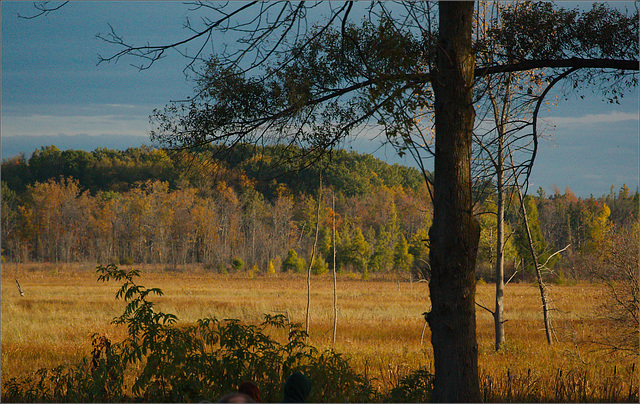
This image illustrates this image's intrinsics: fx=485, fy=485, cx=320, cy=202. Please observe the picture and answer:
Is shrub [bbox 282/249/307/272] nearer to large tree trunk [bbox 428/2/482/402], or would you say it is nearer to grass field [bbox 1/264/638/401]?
grass field [bbox 1/264/638/401]

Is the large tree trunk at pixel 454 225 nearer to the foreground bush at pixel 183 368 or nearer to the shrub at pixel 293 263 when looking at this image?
the foreground bush at pixel 183 368

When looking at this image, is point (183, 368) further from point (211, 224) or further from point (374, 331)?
point (211, 224)

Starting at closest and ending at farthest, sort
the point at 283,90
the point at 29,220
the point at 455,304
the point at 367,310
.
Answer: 1. the point at 455,304
2. the point at 283,90
3. the point at 367,310
4. the point at 29,220

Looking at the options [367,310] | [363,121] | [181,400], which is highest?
[363,121]

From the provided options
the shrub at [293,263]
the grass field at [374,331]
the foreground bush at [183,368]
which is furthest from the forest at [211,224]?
the foreground bush at [183,368]

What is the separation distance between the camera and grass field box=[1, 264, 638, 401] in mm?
8720

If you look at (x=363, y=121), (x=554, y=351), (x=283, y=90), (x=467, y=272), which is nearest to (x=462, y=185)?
(x=467, y=272)

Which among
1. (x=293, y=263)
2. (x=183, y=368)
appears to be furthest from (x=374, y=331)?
(x=293, y=263)

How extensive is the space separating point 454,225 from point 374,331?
12.0m

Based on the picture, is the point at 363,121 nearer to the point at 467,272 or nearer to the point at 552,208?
the point at 467,272

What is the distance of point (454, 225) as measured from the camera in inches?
186

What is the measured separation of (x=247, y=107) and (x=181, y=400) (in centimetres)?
370

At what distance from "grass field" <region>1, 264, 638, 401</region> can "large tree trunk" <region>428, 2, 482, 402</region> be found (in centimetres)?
189

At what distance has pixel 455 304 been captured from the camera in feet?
15.5
